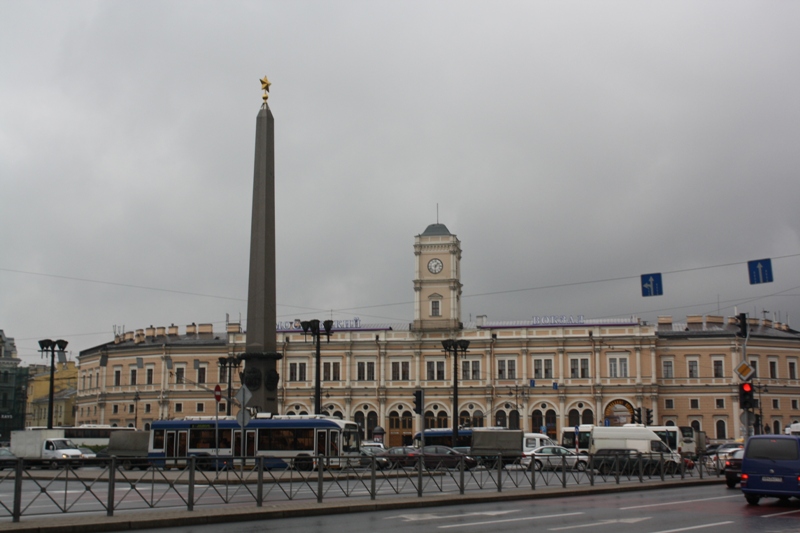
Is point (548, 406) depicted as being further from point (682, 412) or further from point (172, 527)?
point (172, 527)

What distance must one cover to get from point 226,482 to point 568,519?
6.63 metres

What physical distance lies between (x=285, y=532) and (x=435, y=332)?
222 ft

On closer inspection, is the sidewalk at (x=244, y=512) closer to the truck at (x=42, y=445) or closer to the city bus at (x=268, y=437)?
the city bus at (x=268, y=437)

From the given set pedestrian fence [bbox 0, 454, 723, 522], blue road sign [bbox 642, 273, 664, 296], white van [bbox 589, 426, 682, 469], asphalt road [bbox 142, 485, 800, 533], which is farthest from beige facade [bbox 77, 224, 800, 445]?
asphalt road [bbox 142, 485, 800, 533]

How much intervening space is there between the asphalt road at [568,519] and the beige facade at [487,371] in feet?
179

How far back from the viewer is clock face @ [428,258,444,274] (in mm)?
82438

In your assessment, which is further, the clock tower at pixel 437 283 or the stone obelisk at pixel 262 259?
the clock tower at pixel 437 283

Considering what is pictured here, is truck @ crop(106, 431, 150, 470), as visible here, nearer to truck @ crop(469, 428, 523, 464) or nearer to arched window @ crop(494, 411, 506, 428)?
truck @ crop(469, 428, 523, 464)

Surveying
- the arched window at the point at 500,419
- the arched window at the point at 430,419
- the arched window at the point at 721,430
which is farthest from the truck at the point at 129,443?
the arched window at the point at 721,430

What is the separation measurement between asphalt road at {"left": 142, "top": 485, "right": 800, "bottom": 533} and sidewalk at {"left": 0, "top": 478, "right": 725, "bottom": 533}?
449mm

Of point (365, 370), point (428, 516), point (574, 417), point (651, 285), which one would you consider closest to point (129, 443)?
point (651, 285)

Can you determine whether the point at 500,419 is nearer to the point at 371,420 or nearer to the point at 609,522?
the point at 371,420

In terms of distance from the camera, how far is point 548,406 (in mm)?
77875

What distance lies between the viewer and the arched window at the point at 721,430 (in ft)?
247
